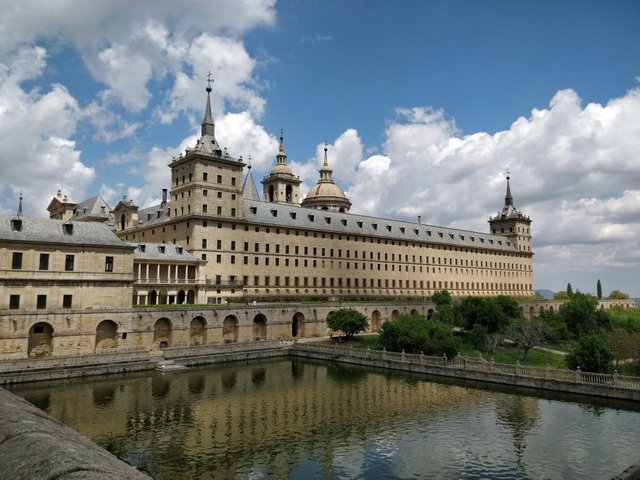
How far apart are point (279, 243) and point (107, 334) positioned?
108 ft

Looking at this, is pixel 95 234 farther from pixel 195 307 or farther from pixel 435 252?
pixel 435 252

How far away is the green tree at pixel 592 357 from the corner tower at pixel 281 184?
75.3m

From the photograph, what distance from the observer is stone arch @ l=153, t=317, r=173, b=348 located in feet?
174

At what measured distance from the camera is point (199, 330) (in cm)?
5650

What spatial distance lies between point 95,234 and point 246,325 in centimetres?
2000

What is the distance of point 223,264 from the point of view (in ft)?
228

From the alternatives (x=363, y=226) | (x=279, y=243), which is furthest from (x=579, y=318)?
(x=279, y=243)

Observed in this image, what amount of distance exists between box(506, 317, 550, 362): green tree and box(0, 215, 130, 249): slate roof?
150ft

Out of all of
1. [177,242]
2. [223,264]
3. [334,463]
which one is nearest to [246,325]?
[223,264]

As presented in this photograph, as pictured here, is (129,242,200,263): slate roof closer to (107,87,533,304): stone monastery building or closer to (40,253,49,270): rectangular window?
(107,87,533,304): stone monastery building

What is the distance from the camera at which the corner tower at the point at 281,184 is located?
109125 millimetres

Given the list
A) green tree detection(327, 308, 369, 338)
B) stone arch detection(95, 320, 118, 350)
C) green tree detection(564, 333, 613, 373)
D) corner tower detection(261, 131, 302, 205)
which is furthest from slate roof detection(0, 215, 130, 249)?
corner tower detection(261, 131, 302, 205)

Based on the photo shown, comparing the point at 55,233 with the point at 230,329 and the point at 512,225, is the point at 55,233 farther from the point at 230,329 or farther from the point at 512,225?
the point at 512,225

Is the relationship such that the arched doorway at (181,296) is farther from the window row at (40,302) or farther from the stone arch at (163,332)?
the window row at (40,302)
